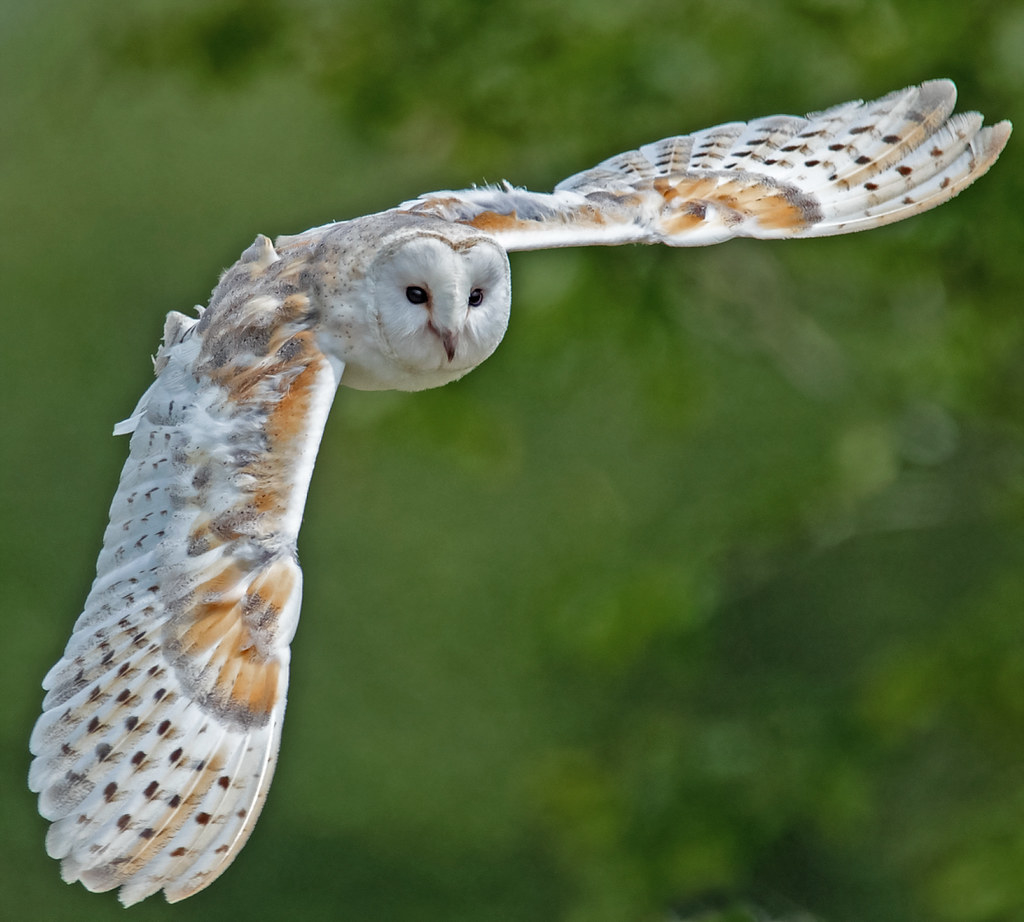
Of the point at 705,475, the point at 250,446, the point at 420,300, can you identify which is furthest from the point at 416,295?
the point at 705,475

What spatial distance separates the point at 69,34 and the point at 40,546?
310 cm

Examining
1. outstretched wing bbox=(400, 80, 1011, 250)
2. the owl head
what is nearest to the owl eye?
the owl head

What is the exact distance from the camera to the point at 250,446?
2506 mm

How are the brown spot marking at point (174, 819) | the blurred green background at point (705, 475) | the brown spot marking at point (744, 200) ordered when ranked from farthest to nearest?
the blurred green background at point (705, 475)
the brown spot marking at point (744, 200)
the brown spot marking at point (174, 819)

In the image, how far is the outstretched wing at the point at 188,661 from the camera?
2.37 m

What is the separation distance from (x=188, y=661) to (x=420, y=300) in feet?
2.63

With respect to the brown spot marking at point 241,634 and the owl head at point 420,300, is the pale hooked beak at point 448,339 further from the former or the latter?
the brown spot marking at point 241,634

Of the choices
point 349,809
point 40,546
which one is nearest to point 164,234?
point 40,546

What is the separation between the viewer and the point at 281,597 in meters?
2.43

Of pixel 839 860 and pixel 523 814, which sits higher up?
pixel 523 814

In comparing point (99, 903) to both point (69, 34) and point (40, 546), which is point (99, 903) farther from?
point (69, 34)

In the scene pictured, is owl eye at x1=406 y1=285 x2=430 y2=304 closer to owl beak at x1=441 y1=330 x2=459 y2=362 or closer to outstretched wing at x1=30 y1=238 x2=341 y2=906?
owl beak at x1=441 y1=330 x2=459 y2=362

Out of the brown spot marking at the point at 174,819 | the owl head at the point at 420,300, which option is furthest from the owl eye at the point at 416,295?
the brown spot marking at the point at 174,819

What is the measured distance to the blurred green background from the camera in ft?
12.2
